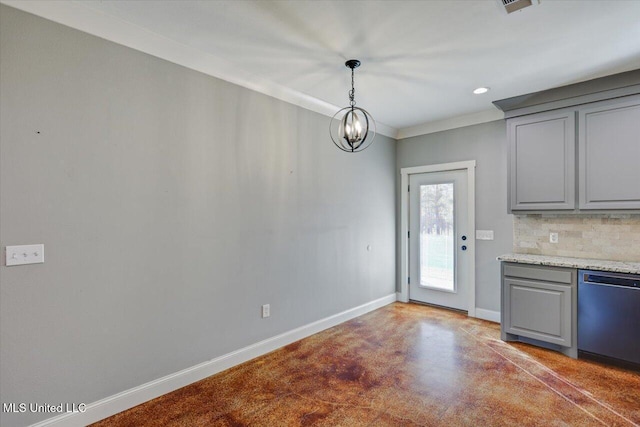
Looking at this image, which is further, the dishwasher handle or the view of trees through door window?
the view of trees through door window

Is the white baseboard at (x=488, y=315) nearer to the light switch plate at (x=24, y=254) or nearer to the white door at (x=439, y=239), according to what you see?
the white door at (x=439, y=239)

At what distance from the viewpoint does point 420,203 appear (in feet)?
15.9

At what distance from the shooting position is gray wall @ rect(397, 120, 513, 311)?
4.02m

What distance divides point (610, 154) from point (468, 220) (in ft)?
5.35

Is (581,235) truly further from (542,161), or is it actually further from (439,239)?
(439,239)

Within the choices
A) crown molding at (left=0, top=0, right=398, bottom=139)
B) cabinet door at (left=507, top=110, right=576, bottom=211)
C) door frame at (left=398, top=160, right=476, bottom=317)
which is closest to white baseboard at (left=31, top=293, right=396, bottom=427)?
door frame at (left=398, top=160, right=476, bottom=317)

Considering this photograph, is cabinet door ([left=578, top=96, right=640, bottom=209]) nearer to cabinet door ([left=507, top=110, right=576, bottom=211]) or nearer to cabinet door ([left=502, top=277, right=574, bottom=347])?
cabinet door ([left=507, top=110, right=576, bottom=211])

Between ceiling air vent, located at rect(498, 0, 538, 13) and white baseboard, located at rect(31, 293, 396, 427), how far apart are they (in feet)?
11.0

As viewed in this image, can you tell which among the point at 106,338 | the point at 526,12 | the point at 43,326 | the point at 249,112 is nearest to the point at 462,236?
the point at 526,12

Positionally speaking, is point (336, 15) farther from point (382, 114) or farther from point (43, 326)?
point (43, 326)

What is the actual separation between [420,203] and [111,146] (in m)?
4.06

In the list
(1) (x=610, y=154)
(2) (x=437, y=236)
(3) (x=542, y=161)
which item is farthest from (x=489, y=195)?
(1) (x=610, y=154)

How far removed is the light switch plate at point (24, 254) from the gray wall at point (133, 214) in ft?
0.15

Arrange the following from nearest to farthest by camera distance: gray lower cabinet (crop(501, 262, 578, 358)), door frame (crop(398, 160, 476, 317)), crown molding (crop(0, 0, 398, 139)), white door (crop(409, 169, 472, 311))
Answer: crown molding (crop(0, 0, 398, 139)) < gray lower cabinet (crop(501, 262, 578, 358)) < door frame (crop(398, 160, 476, 317)) < white door (crop(409, 169, 472, 311))
